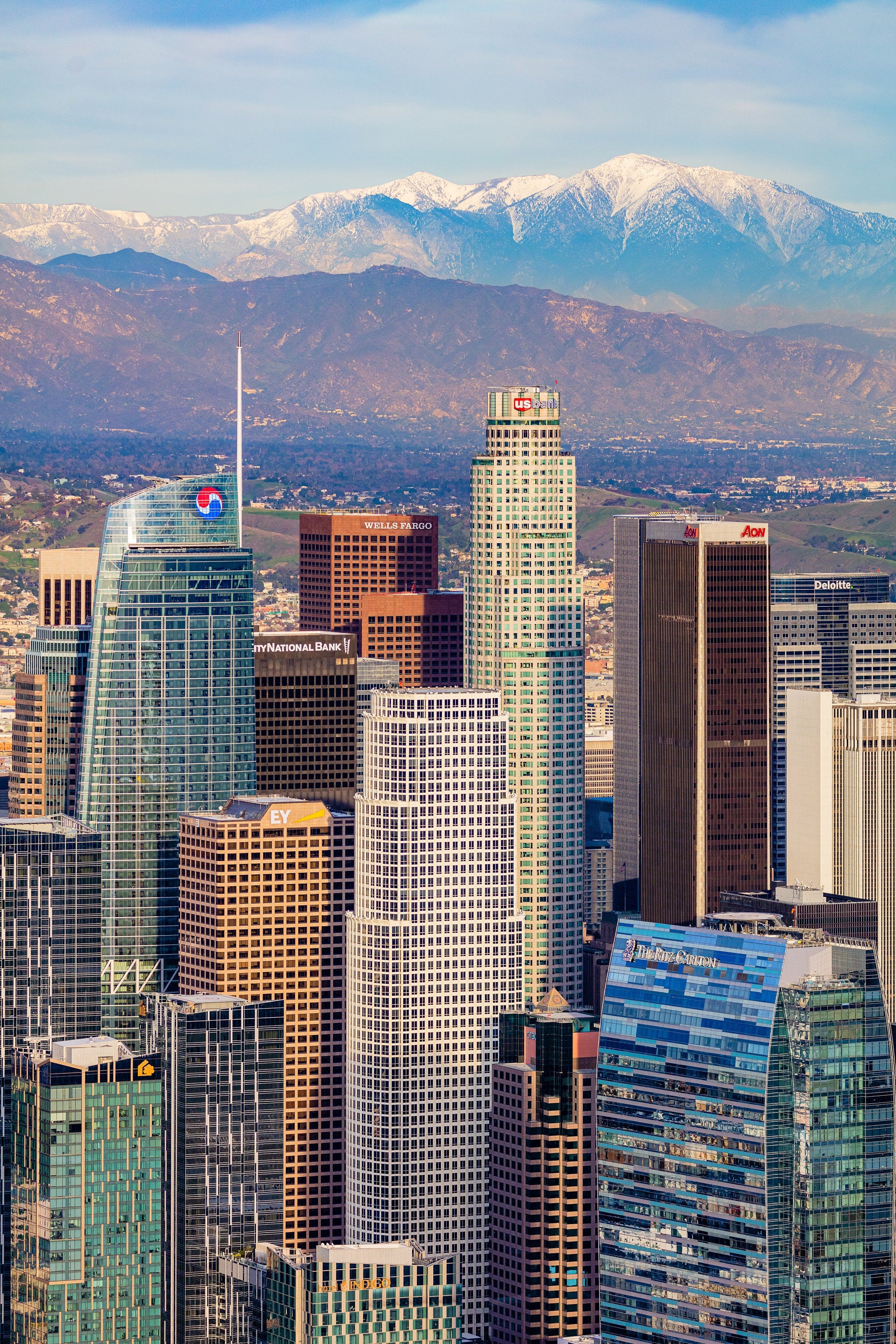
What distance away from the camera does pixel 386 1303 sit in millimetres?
171250

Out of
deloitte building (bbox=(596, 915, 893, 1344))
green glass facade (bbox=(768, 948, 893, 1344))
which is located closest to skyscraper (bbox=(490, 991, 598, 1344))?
deloitte building (bbox=(596, 915, 893, 1344))

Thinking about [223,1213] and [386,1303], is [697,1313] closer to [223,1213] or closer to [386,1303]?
[386,1303]

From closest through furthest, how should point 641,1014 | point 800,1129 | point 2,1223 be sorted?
point 800,1129
point 641,1014
point 2,1223

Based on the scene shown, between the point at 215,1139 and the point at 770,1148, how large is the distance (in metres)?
50.0

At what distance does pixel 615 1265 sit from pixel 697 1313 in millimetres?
7199

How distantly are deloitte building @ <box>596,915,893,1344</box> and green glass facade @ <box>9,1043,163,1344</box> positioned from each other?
38958 millimetres

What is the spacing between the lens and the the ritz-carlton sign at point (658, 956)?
534 ft

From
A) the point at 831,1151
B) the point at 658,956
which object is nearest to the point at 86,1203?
the point at 658,956

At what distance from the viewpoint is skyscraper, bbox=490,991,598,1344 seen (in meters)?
194

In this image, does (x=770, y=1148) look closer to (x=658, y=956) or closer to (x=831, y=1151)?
(x=831, y=1151)

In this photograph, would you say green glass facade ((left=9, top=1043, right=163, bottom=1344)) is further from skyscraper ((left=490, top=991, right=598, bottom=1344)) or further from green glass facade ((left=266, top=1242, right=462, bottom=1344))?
skyscraper ((left=490, top=991, right=598, bottom=1344))

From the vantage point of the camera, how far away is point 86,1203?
188125 mm

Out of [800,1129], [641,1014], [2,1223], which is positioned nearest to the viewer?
[800,1129]

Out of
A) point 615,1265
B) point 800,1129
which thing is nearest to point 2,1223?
point 615,1265
